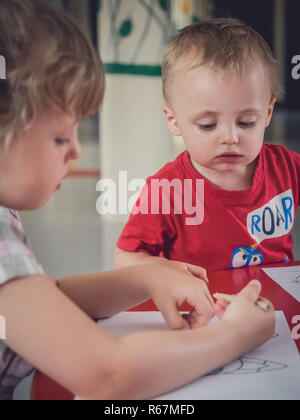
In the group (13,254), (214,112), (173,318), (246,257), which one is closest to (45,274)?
(13,254)

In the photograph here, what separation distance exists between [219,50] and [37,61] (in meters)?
0.36

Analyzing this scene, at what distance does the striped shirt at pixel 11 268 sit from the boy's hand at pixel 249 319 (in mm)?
171

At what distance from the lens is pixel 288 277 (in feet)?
2.27

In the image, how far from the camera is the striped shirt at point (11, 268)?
1.30 feet

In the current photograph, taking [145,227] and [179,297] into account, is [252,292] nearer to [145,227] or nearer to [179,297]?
[179,297]

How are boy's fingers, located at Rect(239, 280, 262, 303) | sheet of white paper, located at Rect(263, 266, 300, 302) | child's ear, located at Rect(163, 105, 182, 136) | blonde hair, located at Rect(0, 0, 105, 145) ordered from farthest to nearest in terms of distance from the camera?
child's ear, located at Rect(163, 105, 182, 136), sheet of white paper, located at Rect(263, 266, 300, 302), boy's fingers, located at Rect(239, 280, 262, 303), blonde hair, located at Rect(0, 0, 105, 145)

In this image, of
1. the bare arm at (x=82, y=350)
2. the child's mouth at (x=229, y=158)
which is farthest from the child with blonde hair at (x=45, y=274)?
the child's mouth at (x=229, y=158)

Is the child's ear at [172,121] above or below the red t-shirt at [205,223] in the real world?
above

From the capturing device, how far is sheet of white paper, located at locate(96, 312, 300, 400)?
42 centimetres

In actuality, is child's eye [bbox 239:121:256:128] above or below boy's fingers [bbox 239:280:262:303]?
above

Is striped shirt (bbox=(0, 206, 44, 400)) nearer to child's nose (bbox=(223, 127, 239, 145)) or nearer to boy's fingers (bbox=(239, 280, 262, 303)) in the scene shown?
boy's fingers (bbox=(239, 280, 262, 303))

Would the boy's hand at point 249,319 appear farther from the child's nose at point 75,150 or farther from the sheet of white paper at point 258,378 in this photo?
the child's nose at point 75,150

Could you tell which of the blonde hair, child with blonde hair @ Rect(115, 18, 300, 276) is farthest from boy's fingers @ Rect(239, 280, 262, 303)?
the blonde hair

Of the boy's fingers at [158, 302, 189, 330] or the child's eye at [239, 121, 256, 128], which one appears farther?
the child's eye at [239, 121, 256, 128]
